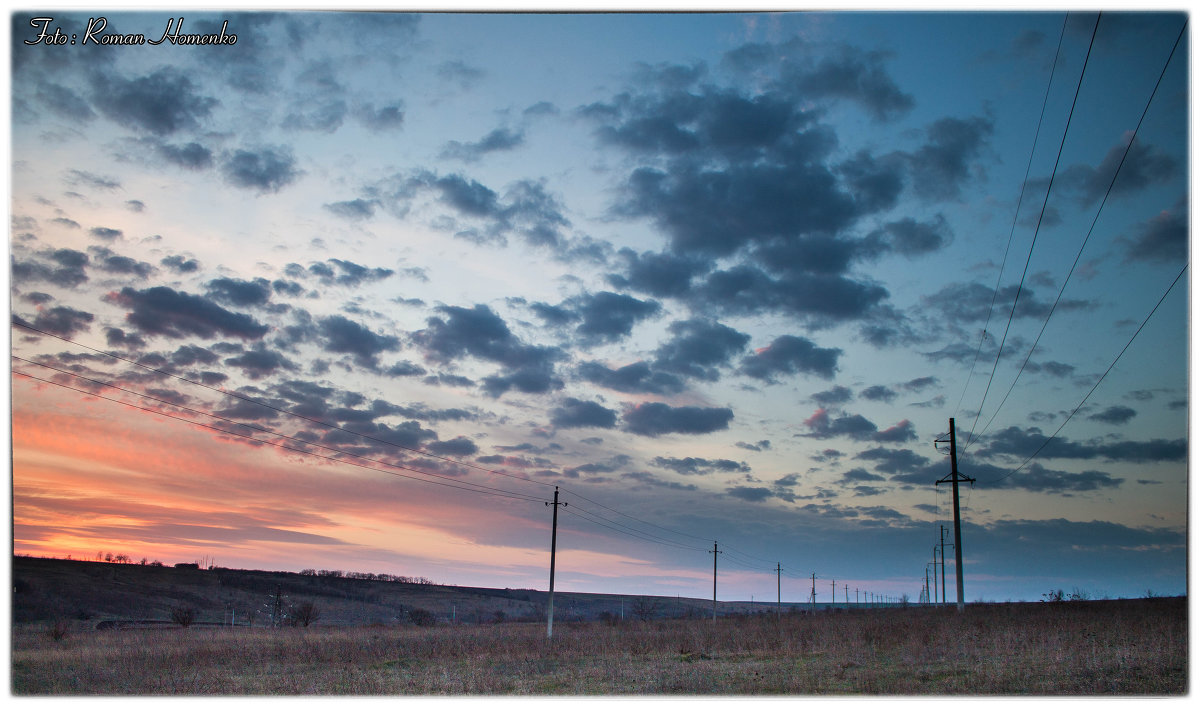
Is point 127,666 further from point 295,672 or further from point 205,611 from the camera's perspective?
point 205,611

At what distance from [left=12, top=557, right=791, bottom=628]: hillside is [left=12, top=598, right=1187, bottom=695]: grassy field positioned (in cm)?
4806

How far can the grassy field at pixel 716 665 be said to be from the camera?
57.1 ft

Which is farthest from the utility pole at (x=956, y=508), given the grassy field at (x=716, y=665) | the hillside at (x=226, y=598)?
the hillside at (x=226, y=598)

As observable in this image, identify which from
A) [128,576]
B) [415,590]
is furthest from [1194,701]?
[415,590]

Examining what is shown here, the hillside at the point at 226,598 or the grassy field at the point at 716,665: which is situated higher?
the grassy field at the point at 716,665

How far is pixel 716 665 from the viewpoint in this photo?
23.4 m

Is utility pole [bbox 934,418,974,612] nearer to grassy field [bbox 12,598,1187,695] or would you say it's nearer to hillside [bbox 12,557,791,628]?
grassy field [bbox 12,598,1187,695]

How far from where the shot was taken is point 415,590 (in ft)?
482

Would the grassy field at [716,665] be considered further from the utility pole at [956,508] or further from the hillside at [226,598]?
the hillside at [226,598]

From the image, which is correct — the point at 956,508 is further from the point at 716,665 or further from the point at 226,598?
the point at 226,598

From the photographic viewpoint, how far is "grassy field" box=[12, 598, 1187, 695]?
1741cm

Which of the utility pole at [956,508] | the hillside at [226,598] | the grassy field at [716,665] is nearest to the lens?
the grassy field at [716,665]

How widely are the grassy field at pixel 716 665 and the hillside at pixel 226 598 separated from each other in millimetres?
48063

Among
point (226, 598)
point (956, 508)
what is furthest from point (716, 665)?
point (226, 598)
